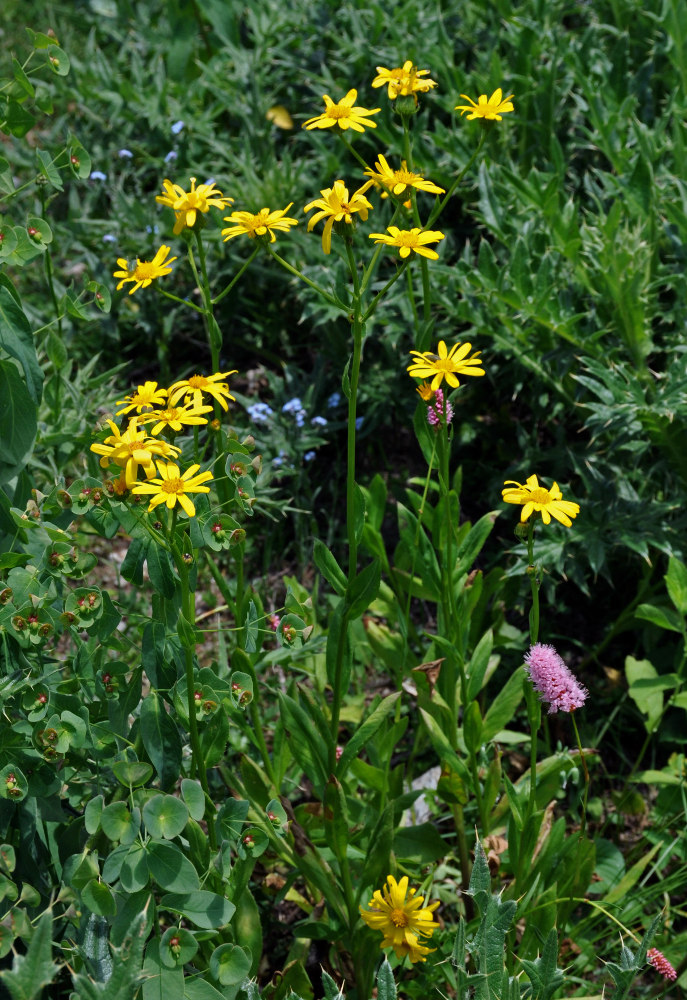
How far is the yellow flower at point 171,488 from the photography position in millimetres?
1306

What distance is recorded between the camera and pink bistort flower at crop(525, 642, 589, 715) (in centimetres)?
152

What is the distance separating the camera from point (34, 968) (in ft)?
3.81

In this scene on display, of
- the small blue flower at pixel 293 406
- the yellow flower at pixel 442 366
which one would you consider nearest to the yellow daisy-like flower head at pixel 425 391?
the yellow flower at pixel 442 366

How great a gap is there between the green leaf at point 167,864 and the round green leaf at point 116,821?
0.04m

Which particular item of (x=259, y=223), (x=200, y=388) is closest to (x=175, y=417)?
(x=200, y=388)

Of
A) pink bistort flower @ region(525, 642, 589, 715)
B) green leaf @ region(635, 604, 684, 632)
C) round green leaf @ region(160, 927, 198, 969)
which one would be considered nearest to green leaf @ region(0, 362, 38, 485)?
round green leaf @ region(160, 927, 198, 969)

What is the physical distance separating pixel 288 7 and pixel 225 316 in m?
1.29

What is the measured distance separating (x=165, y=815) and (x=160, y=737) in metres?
0.15

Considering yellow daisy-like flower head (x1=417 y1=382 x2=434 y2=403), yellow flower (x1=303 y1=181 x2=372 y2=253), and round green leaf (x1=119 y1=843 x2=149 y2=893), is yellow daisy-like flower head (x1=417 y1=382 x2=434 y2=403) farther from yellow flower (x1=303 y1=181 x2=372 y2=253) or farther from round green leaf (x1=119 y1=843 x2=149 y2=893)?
round green leaf (x1=119 y1=843 x2=149 y2=893)

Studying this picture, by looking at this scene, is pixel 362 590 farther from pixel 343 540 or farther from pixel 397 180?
pixel 343 540

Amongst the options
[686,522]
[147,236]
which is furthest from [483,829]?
[147,236]

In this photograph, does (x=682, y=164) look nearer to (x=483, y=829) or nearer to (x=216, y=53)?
(x=483, y=829)

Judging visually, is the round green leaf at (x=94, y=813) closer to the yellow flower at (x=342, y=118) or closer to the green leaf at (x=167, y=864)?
the green leaf at (x=167, y=864)

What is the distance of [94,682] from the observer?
1627mm
